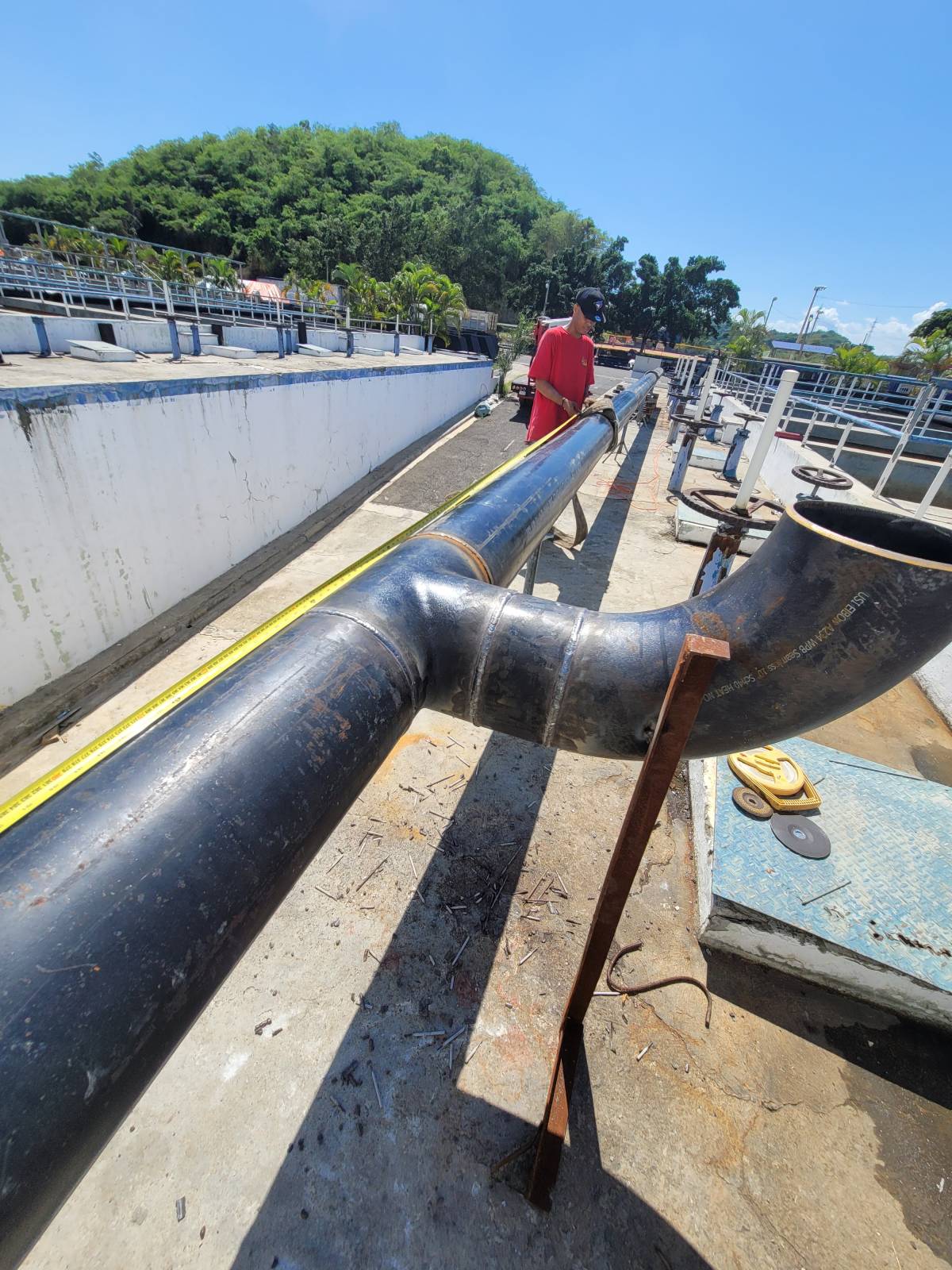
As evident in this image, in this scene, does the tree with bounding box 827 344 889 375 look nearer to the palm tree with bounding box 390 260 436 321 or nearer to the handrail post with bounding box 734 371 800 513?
the palm tree with bounding box 390 260 436 321

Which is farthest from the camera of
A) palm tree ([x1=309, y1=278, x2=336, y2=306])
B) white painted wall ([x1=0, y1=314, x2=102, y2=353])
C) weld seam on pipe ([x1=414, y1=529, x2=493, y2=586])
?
palm tree ([x1=309, y1=278, x2=336, y2=306])

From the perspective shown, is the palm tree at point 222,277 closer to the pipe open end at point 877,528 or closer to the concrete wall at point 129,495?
the concrete wall at point 129,495

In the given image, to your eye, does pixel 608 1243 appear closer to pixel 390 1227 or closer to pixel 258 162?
pixel 390 1227

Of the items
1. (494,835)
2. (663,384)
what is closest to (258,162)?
(663,384)

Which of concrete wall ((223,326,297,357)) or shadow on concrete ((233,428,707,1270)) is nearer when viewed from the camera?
shadow on concrete ((233,428,707,1270))

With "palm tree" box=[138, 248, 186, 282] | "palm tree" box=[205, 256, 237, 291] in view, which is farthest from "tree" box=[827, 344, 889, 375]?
"palm tree" box=[138, 248, 186, 282]

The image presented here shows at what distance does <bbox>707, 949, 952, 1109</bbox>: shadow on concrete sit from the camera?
2.06 metres

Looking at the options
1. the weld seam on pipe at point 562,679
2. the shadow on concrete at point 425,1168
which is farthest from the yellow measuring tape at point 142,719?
the shadow on concrete at point 425,1168

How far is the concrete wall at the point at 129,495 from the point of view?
3.42 meters

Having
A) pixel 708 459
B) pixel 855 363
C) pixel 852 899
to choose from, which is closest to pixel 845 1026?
pixel 852 899

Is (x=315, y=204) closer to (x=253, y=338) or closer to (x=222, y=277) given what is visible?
(x=222, y=277)

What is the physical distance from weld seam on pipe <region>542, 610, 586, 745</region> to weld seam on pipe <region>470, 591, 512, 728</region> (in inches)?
8.4

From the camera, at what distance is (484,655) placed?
5.23 feet

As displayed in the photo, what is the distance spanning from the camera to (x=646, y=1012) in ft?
7.16
